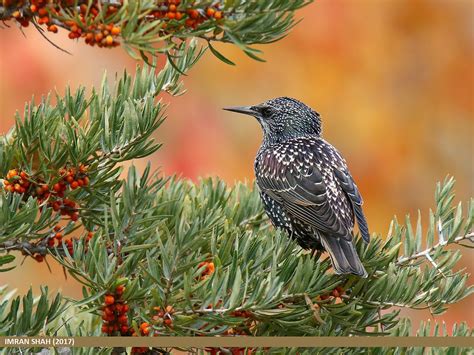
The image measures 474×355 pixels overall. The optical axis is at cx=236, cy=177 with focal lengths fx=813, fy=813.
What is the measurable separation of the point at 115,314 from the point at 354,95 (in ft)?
14.4

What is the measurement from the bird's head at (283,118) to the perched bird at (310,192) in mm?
90

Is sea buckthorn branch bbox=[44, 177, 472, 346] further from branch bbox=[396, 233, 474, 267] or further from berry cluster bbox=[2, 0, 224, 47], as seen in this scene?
berry cluster bbox=[2, 0, 224, 47]

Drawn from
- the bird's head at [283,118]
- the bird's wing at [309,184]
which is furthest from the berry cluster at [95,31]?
the bird's head at [283,118]

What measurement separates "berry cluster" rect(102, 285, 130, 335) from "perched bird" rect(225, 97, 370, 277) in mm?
945

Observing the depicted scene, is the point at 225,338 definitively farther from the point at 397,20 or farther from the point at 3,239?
the point at 397,20

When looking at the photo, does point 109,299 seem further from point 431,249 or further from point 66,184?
point 431,249

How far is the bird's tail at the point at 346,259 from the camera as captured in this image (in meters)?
2.26

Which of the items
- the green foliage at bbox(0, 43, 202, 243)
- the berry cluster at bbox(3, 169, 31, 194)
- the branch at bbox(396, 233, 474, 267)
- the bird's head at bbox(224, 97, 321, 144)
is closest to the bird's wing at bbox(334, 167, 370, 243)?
the bird's head at bbox(224, 97, 321, 144)

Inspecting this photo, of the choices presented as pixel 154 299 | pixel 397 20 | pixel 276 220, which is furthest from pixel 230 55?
pixel 154 299

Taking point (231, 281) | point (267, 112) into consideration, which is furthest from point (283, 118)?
point (231, 281)

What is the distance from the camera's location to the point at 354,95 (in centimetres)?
611

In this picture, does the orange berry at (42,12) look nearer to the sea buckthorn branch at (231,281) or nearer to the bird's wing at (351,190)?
the sea buckthorn branch at (231,281)

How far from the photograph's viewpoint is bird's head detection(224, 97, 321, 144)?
3.95 meters

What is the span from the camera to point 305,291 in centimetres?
209
